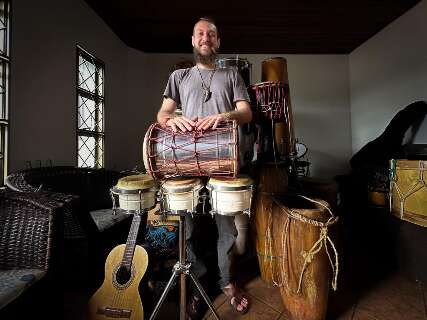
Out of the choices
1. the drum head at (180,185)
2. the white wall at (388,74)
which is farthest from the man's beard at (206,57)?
the white wall at (388,74)

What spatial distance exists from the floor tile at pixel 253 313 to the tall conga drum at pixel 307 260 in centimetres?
14

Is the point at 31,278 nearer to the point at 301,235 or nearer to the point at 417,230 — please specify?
the point at 301,235

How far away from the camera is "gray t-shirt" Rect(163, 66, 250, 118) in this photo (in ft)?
4.27

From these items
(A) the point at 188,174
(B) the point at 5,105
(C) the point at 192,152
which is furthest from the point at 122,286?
(B) the point at 5,105

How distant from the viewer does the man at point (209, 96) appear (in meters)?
1.28

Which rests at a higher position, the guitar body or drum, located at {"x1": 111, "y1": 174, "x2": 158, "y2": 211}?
drum, located at {"x1": 111, "y1": 174, "x2": 158, "y2": 211}

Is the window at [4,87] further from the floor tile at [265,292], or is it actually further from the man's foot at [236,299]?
the floor tile at [265,292]

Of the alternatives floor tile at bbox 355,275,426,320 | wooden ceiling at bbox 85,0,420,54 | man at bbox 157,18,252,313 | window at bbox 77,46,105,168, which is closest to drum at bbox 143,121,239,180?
man at bbox 157,18,252,313

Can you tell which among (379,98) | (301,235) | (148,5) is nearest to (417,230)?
(301,235)

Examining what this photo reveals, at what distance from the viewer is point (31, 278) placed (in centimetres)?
95

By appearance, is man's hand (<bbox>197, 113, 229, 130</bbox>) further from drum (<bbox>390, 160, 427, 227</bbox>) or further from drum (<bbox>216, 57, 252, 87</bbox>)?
drum (<bbox>390, 160, 427, 227</bbox>)

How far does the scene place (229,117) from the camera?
102 centimetres

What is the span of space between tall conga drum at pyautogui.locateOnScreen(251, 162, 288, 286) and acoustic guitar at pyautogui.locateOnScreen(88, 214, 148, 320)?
75 centimetres

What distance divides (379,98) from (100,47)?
4201 mm
